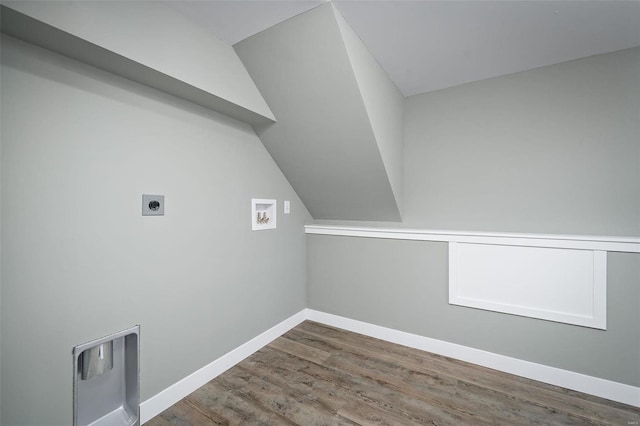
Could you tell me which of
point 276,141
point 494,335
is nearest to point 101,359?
point 276,141

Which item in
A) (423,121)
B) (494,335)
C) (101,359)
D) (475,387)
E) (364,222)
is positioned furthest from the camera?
(364,222)

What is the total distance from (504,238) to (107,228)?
2.60 meters

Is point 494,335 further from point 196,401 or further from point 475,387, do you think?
point 196,401

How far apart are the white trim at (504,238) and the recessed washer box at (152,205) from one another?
5.42ft

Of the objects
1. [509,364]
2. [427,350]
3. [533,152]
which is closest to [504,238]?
[533,152]

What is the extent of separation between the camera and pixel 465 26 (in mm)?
1627

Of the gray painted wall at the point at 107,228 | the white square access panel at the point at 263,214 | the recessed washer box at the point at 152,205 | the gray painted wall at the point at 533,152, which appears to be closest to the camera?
the gray painted wall at the point at 107,228

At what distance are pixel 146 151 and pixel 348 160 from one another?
4.74 feet

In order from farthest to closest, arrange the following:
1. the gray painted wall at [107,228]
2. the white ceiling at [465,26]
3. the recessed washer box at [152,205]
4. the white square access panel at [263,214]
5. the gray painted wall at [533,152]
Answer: the white square access panel at [263,214] < the gray painted wall at [533,152] < the recessed washer box at [152,205] < the white ceiling at [465,26] < the gray painted wall at [107,228]

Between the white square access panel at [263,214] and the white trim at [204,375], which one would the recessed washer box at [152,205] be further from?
the white trim at [204,375]

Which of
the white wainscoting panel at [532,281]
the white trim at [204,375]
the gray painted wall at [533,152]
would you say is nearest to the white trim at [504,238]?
the white wainscoting panel at [532,281]

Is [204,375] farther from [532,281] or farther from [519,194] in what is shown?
[519,194]

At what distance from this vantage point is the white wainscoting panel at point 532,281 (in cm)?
180

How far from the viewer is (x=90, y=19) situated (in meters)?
1.18
